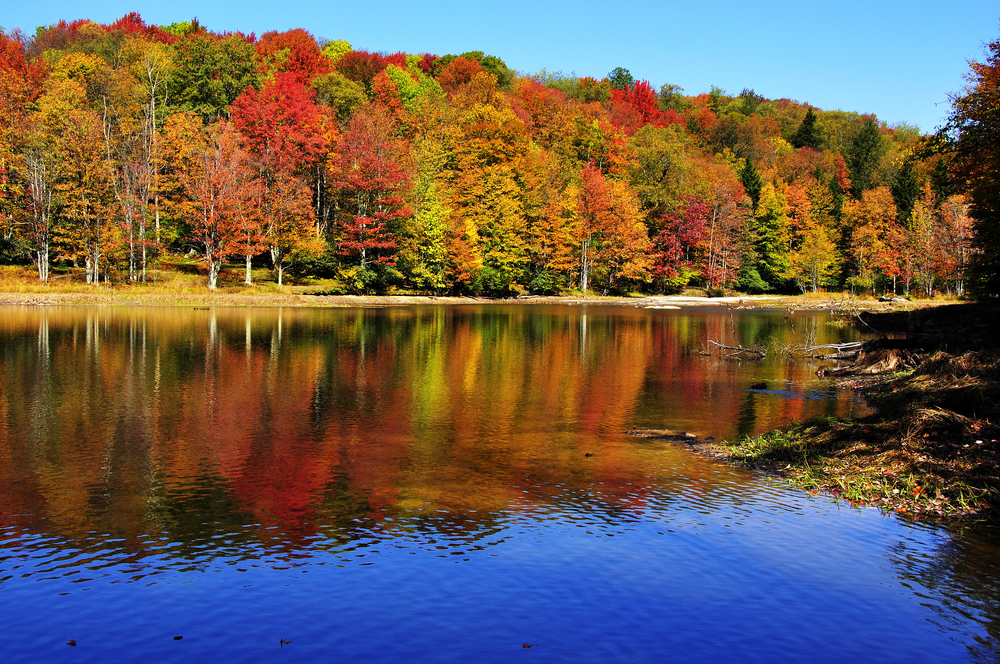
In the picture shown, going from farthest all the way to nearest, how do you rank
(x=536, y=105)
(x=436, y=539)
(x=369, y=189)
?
1. (x=536, y=105)
2. (x=369, y=189)
3. (x=436, y=539)

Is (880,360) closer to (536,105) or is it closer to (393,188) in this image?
(393,188)

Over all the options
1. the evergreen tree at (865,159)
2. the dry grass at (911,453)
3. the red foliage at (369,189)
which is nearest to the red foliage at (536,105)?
the red foliage at (369,189)

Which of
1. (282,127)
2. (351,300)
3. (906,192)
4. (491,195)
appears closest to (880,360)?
(351,300)

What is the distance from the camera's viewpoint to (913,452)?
1319 centimetres

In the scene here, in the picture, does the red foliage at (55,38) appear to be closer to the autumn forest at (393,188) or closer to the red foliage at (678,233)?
the autumn forest at (393,188)

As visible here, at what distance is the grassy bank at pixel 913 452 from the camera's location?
1212cm

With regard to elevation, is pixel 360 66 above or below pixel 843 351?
above

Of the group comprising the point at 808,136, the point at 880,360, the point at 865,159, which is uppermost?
the point at 808,136

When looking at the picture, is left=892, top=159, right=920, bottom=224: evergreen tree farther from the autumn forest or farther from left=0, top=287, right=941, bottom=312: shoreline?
left=0, top=287, right=941, bottom=312: shoreline

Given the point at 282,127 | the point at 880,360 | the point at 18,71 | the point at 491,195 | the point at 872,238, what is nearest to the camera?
the point at 880,360

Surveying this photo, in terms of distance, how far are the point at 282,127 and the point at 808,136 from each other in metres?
106

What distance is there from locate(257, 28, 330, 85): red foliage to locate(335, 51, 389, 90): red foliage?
2.56 meters

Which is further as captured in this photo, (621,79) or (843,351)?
(621,79)

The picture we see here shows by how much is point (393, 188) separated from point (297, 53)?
181 ft
